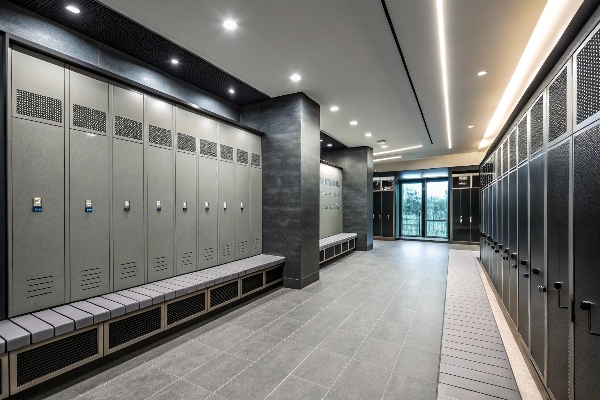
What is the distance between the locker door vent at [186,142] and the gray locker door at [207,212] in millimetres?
196

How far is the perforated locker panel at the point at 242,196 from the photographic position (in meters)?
4.59

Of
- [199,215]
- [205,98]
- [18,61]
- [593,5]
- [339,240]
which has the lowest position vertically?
[339,240]

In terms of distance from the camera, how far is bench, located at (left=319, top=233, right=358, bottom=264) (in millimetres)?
6387

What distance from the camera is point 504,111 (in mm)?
5750

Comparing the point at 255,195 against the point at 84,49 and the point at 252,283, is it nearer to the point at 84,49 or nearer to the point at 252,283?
the point at 252,283

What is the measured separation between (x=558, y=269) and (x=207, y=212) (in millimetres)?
3914

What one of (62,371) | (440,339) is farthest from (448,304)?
(62,371)

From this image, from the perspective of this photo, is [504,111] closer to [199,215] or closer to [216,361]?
[199,215]

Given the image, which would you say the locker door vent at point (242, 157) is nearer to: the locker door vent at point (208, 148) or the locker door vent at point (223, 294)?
the locker door vent at point (208, 148)

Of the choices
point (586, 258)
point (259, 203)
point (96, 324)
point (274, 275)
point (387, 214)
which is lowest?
point (274, 275)

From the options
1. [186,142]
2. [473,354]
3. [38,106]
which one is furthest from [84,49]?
[473,354]

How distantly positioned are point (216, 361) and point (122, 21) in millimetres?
3600

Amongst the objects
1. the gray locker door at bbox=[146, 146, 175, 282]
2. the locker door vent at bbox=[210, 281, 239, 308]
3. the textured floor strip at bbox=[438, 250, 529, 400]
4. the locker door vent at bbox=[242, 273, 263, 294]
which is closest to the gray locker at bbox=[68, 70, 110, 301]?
the gray locker door at bbox=[146, 146, 175, 282]

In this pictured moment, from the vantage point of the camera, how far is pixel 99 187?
2812mm
